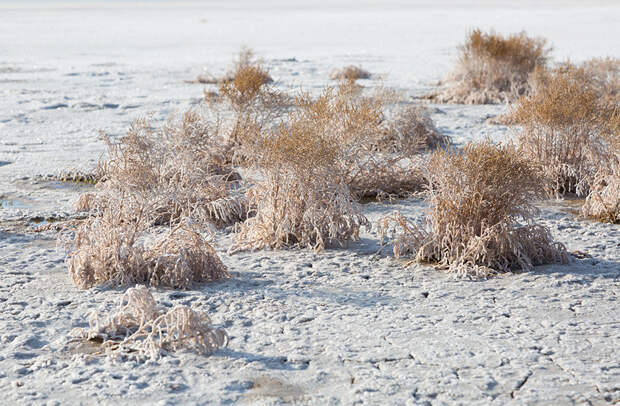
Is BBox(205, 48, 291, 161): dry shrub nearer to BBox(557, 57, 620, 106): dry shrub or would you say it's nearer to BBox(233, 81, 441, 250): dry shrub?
BBox(233, 81, 441, 250): dry shrub

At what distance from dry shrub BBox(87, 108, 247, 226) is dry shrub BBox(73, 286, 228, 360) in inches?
69.1

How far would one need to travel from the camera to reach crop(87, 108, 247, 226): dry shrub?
636cm

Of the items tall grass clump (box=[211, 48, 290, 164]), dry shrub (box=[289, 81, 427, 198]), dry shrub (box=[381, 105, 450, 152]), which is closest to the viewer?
dry shrub (box=[289, 81, 427, 198])

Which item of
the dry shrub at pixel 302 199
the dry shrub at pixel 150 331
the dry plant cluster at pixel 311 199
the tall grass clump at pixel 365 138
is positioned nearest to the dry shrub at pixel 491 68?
the tall grass clump at pixel 365 138

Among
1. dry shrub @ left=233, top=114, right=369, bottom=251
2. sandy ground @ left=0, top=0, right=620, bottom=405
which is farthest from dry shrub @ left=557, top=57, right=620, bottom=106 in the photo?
dry shrub @ left=233, top=114, right=369, bottom=251

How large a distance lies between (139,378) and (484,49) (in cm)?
1240

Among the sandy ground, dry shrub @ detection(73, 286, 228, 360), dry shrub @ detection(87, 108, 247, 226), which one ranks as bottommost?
the sandy ground

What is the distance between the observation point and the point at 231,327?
4.30 m

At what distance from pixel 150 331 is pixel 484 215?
239 cm

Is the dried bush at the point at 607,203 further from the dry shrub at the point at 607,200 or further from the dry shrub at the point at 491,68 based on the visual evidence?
the dry shrub at the point at 491,68

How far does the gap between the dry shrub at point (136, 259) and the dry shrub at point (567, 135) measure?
12.6 ft

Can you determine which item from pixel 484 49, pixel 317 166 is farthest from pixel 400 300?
pixel 484 49

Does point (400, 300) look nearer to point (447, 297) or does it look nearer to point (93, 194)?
point (447, 297)

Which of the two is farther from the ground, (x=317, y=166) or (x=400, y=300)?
(x=317, y=166)
